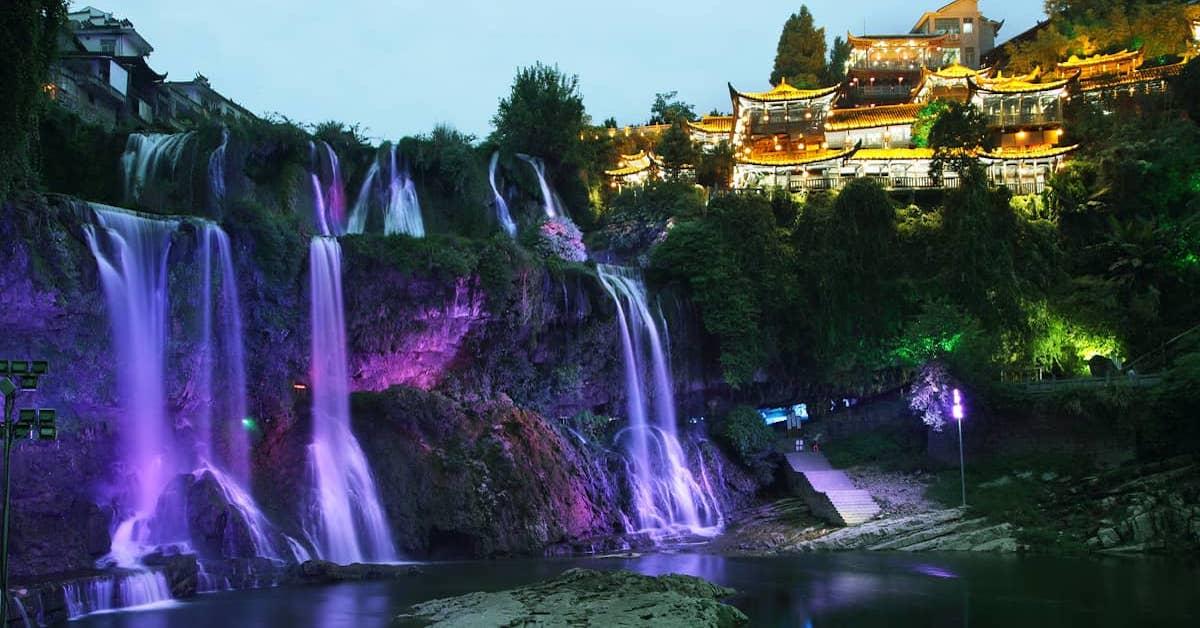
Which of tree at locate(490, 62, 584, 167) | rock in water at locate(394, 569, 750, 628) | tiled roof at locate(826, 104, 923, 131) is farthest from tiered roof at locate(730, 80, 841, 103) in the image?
rock in water at locate(394, 569, 750, 628)

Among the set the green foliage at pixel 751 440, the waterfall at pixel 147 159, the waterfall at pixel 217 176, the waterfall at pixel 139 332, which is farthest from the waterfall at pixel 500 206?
the waterfall at pixel 139 332

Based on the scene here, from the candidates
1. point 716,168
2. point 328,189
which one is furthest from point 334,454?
point 716,168

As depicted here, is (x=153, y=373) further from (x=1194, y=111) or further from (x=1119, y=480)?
(x=1194, y=111)

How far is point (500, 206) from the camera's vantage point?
38.5 meters

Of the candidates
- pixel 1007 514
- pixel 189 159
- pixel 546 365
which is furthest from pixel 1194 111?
pixel 189 159

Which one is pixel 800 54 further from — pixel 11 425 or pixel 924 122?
pixel 11 425

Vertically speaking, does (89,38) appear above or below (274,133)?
above

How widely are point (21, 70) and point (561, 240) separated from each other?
20469mm

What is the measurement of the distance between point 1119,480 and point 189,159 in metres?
29.2

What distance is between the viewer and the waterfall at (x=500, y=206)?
37.8 meters

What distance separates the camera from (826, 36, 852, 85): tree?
247 ft

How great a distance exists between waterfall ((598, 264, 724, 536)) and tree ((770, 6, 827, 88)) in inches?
1722

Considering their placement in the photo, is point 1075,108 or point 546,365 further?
point 1075,108

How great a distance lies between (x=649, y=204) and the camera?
40219 millimetres
